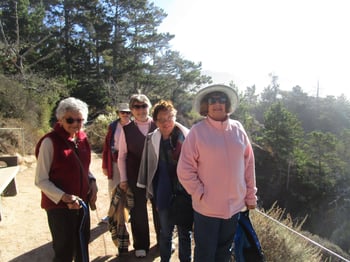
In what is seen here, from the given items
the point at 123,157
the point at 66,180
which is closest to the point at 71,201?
the point at 66,180

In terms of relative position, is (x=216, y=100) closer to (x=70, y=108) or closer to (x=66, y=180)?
(x=70, y=108)

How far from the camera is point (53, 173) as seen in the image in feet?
6.84

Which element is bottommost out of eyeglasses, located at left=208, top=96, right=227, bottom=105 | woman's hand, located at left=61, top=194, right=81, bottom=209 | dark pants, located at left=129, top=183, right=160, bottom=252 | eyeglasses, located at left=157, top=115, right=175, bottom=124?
dark pants, located at left=129, top=183, right=160, bottom=252

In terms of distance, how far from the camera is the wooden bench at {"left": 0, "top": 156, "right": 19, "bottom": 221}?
4.02 m

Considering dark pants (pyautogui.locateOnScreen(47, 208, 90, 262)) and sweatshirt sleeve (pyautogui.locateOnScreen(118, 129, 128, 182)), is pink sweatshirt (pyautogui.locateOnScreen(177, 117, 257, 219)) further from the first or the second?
sweatshirt sleeve (pyautogui.locateOnScreen(118, 129, 128, 182))

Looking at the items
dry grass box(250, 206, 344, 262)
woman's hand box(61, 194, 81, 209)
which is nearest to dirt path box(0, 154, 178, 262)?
dry grass box(250, 206, 344, 262)

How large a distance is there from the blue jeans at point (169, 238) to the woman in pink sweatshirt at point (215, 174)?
1.25 feet

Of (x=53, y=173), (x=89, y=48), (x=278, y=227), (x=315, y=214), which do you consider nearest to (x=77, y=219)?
(x=53, y=173)

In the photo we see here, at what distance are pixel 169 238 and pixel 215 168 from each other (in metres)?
0.94

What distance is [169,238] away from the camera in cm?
257

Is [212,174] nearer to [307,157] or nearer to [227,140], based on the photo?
[227,140]

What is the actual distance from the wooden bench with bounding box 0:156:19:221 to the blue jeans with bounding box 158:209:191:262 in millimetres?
2277

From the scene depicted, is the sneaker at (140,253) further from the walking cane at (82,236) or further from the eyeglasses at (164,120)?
the eyeglasses at (164,120)

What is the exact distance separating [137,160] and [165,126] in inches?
24.1
